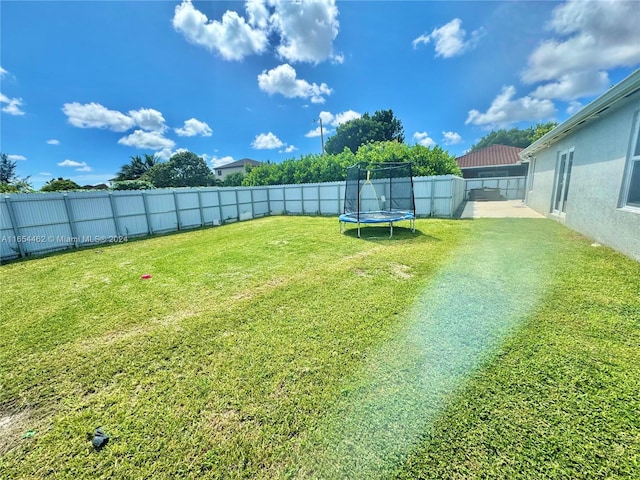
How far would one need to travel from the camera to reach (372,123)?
27.1m

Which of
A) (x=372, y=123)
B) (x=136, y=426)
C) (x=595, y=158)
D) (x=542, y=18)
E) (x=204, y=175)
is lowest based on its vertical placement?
(x=136, y=426)

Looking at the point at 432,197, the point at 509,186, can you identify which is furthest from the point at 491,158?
the point at 432,197

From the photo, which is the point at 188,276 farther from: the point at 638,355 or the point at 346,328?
the point at 638,355

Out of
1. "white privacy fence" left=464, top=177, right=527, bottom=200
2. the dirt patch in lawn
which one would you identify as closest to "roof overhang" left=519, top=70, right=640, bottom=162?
the dirt patch in lawn

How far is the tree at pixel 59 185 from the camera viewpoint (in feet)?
66.9

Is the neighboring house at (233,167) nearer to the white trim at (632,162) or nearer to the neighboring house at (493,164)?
the neighboring house at (493,164)

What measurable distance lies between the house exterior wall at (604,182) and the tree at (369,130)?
68.4 feet

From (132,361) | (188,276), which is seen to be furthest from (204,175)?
Result: (132,361)

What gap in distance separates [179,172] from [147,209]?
2291cm

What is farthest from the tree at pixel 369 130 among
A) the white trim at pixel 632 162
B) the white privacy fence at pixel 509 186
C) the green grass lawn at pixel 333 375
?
the green grass lawn at pixel 333 375

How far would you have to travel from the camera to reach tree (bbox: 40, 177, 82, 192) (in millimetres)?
20406

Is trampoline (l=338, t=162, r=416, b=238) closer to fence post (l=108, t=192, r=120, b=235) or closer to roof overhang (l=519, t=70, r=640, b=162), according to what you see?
roof overhang (l=519, t=70, r=640, b=162)

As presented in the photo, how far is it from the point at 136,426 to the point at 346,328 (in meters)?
1.95

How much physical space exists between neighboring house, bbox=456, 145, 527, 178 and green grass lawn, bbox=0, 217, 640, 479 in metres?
22.6
